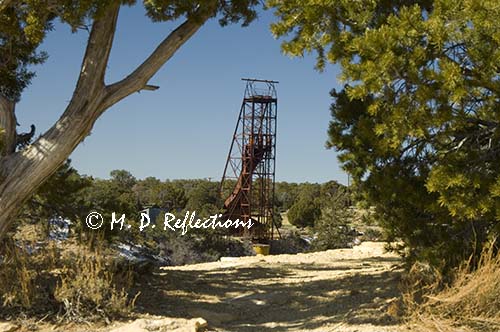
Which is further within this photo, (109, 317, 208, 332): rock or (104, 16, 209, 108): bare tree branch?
(104, 16, 209, 108): bare tree branch

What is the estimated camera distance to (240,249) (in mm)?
23609

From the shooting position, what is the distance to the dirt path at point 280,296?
228 inches

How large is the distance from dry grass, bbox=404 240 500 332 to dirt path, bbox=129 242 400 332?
0.34m

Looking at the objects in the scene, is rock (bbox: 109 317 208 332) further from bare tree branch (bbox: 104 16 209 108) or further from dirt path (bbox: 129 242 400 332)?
bare tree branch (bbox: 104 16 209 108)

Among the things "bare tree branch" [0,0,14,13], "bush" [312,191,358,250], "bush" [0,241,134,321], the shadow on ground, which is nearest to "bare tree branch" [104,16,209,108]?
"bare tree branch" [0,0,14,13]

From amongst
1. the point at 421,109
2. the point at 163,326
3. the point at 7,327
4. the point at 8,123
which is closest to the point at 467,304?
the point at 421,109

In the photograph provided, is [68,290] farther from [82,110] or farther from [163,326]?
[82,110]

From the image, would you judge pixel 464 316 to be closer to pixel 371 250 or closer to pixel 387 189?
pixel 387 189

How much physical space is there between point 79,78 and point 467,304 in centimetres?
447

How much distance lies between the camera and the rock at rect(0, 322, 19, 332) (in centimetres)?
508

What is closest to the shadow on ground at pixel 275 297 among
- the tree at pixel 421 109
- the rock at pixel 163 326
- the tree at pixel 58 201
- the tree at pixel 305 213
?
the rock at pixel 163 326

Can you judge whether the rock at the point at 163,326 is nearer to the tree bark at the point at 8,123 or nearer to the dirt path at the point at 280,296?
the dirt path at the point at 280,296

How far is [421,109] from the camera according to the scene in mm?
4664

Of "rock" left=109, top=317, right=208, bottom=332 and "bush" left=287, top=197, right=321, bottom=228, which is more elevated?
"bush" left=287, top=197, right=321, bottom=228
